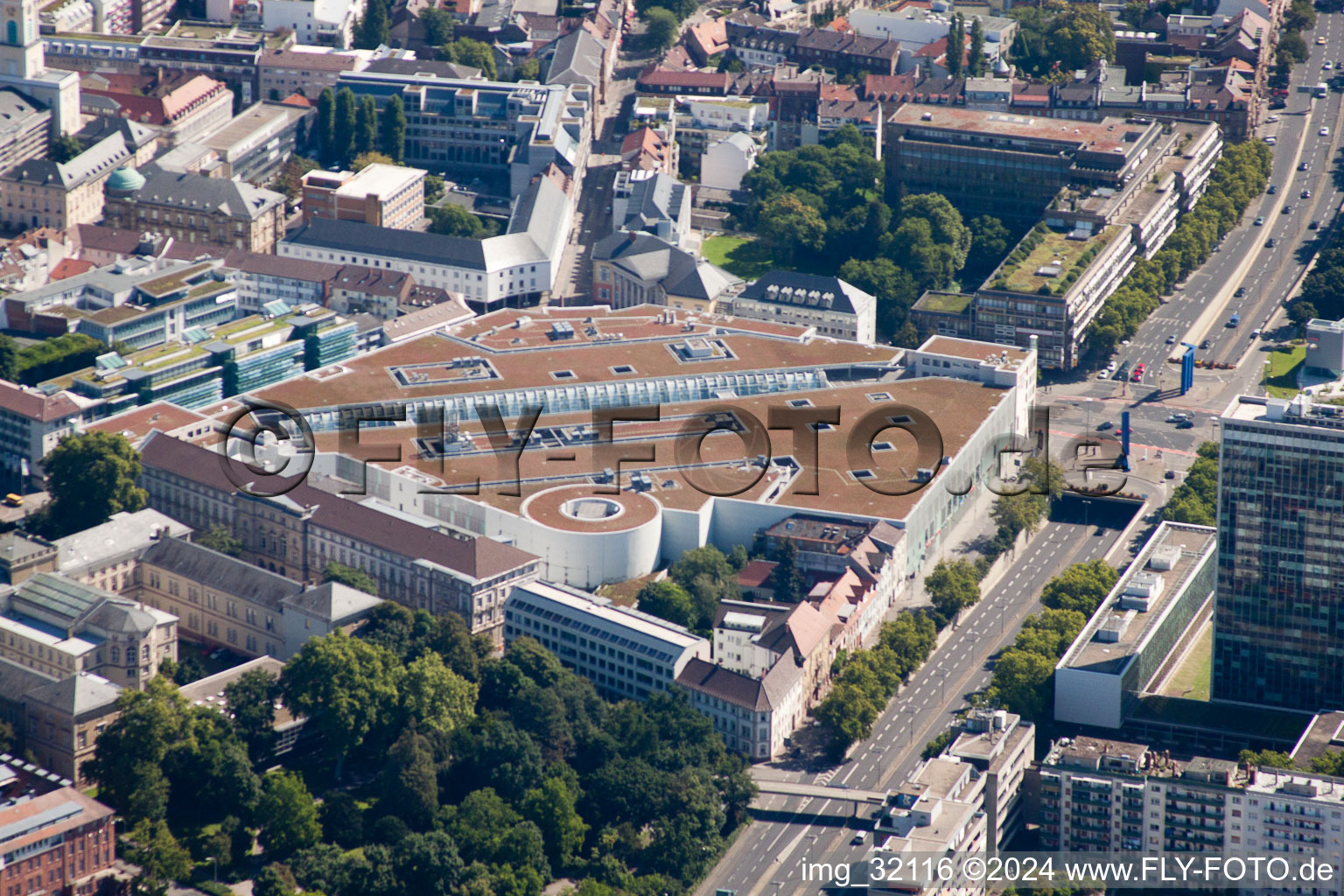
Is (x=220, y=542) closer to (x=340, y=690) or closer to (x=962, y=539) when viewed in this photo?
(x=340, y=690)

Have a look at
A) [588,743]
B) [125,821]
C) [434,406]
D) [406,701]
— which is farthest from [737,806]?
[434,406]

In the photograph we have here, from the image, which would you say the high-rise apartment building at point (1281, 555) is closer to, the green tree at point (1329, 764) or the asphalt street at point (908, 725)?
the green tree at point (1329, 764)

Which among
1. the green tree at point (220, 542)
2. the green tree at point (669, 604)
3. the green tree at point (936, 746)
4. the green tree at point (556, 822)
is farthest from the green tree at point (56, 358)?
the green tree at point (936, 746)

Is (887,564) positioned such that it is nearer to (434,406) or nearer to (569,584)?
(569,584)

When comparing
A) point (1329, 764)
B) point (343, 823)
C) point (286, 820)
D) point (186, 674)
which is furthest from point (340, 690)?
point (1329, 764)

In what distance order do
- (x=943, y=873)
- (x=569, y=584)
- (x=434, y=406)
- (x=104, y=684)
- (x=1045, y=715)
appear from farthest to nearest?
1. (x=434, y=406)
2. (x=569, y=584)
3. (x=1045, y=715)
4. (x=104, y=684)
5. (x=943, y=873)

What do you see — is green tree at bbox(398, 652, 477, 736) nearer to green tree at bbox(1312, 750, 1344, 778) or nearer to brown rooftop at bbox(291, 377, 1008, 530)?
brown rooftop at bbox(291, 377, 1008, 530)
